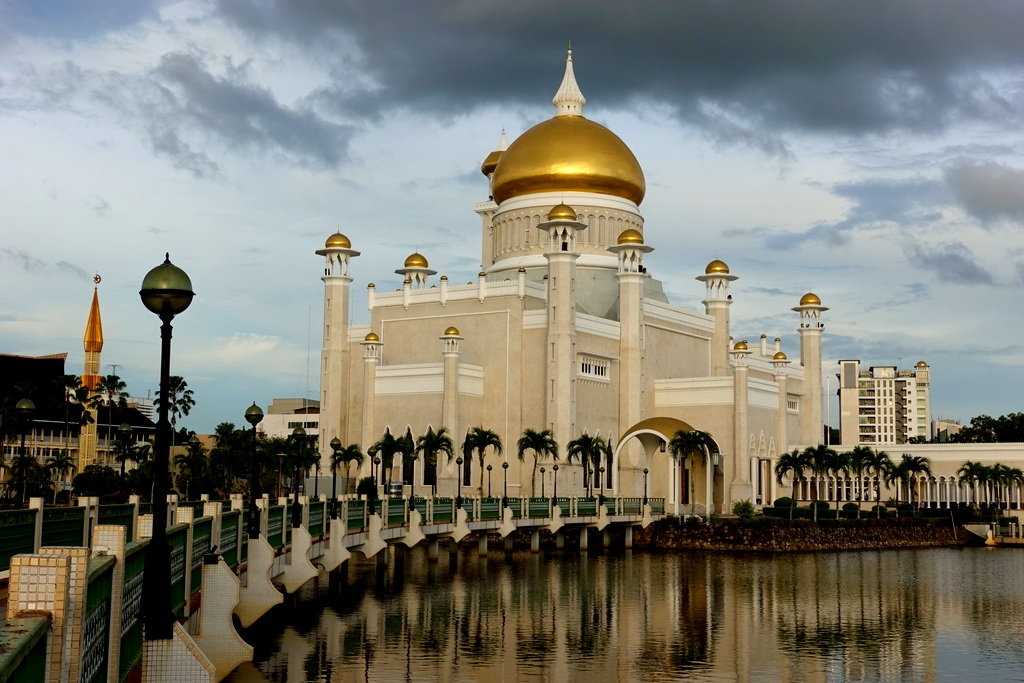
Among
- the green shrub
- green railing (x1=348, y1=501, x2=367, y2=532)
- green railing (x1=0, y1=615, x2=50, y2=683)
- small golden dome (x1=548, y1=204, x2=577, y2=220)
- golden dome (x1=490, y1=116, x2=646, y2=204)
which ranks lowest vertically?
the green shrub

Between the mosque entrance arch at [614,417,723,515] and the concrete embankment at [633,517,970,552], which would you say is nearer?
the concrete embankment at [633,517,970,552]

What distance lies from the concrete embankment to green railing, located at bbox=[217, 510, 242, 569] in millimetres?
29749

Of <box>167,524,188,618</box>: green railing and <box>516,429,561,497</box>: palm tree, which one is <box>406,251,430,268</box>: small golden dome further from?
<box>167,524,188,618</box>: green railing

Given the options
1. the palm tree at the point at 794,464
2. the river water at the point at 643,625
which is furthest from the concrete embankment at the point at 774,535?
the river water at the point at 643,625

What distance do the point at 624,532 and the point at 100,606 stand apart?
40784 mm

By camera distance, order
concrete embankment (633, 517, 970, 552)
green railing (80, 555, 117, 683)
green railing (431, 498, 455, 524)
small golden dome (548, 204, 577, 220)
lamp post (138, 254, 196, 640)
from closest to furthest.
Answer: green railing (80, 555, 117, 683)
lamp post (138, 254, 196, 640)
green railing (431, 498, 455, 524)
concrete embankment (633, 517, 970, 552)
small golden dome (548, 204, 577, 220)

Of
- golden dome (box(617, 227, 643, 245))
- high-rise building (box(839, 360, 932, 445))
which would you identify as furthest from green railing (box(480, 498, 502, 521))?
high-rise building (box(839, 360, 932, 445))

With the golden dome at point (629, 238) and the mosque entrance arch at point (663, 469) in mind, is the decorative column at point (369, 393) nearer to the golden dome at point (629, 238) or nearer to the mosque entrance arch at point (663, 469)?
the mosque entrance arch at point (663, 469)

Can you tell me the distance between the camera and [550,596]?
97.2ft

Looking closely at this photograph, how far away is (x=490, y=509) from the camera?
40.3 meters

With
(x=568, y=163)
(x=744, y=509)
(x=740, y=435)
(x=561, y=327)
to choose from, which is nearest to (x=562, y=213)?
(x=561, y=327)

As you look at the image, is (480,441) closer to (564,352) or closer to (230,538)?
(564,352)

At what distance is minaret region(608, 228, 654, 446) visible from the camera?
178ft

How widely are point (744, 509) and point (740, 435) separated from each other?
4280 mm
